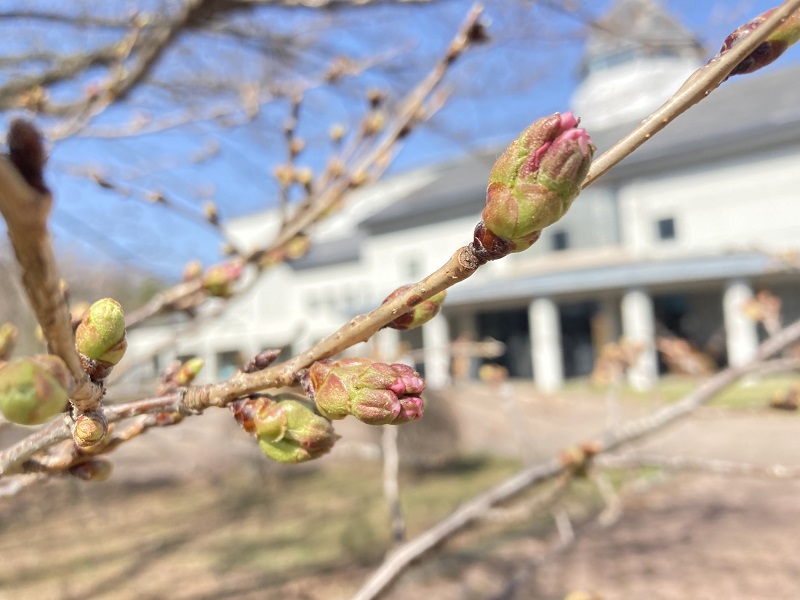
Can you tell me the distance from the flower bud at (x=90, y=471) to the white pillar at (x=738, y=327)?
1513 centimetres

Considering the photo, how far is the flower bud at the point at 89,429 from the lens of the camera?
62cm

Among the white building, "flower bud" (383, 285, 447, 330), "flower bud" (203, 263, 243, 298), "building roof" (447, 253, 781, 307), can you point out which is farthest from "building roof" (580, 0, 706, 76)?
"building roof" (447, 253, 781, 307)

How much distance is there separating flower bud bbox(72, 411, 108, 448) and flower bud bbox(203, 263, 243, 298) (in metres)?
0.96

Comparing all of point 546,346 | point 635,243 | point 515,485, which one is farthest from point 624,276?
point 515,485

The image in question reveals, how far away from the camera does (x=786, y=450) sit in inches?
327

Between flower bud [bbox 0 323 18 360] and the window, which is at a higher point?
the window

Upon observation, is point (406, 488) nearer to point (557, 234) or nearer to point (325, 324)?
point (557, 234)

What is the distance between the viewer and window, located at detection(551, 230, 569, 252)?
16.8 m

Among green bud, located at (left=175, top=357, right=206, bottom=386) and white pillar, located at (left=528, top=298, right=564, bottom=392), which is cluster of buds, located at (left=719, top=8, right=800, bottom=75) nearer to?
green bud, located at (left=175, top=357, right=206, bottom=386)

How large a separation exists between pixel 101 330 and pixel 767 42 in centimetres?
73

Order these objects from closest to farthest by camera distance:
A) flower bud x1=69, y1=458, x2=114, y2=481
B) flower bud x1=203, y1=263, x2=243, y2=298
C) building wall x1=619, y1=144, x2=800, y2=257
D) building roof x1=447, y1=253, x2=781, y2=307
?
flower bud x1=69, y1=458, x2=114, y2=481 → flower bud x1=203, y1=263, x2=243, y2=298 → building roof x1=447, y1=253, x2=781, y2=307 → building wall x1=619, y1=144, x2=800, y2=257

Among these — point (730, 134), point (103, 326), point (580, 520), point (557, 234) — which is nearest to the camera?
point (103, 326)

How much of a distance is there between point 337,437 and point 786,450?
945cm


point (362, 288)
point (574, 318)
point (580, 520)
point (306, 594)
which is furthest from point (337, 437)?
point (362, 288)
